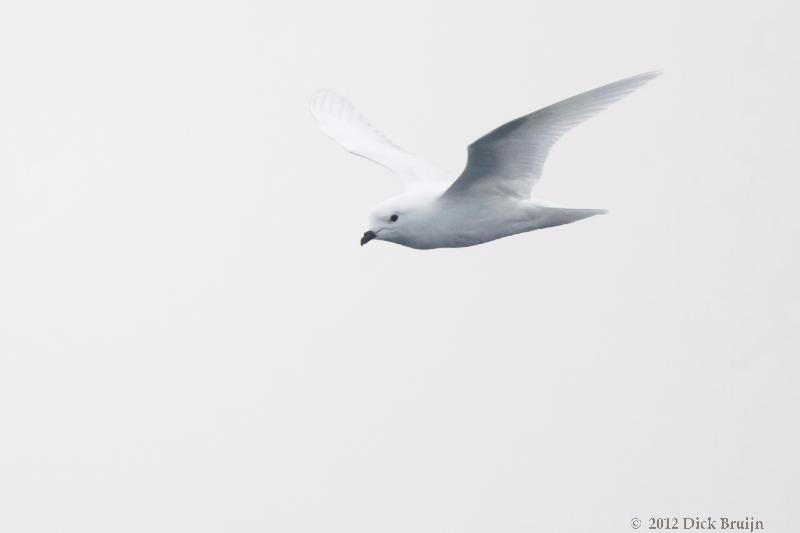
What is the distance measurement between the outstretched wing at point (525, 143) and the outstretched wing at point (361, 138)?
2.00 metres

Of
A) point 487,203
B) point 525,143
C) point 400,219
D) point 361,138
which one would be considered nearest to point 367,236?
point 400,219

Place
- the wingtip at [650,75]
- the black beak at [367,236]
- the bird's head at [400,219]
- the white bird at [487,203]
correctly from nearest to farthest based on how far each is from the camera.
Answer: the wingtip at [650,75] < the white bird at [487,203] < the bird's head at [400,219] < the black beak at [367,236]

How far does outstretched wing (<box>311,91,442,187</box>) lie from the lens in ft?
53.2

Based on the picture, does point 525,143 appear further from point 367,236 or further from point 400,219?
point 367,236

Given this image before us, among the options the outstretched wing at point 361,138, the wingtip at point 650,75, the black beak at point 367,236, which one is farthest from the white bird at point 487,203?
the outstretched wing at point 361,138

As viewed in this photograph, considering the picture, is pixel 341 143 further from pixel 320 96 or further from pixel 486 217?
pixel 486 217

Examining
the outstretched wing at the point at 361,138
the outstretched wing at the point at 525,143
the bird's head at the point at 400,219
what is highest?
the outstretched wing at the point at 361,138

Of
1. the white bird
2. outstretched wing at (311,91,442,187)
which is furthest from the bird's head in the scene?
outstretched wing at (311,91,442,187)

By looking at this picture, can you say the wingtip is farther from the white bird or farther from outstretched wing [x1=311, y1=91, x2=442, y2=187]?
outstretched wing [x1=311, y1=91, x2=442, y2=187]

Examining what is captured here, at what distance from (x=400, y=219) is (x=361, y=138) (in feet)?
10.8

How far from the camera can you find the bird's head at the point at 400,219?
14.0 metres

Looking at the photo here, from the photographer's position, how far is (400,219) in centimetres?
1407

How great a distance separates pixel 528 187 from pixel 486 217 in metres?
0.61

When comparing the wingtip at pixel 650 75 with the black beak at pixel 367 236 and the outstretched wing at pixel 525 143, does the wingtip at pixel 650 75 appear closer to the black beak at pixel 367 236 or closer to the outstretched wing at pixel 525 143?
the outstretched wing at pixel 525 143
